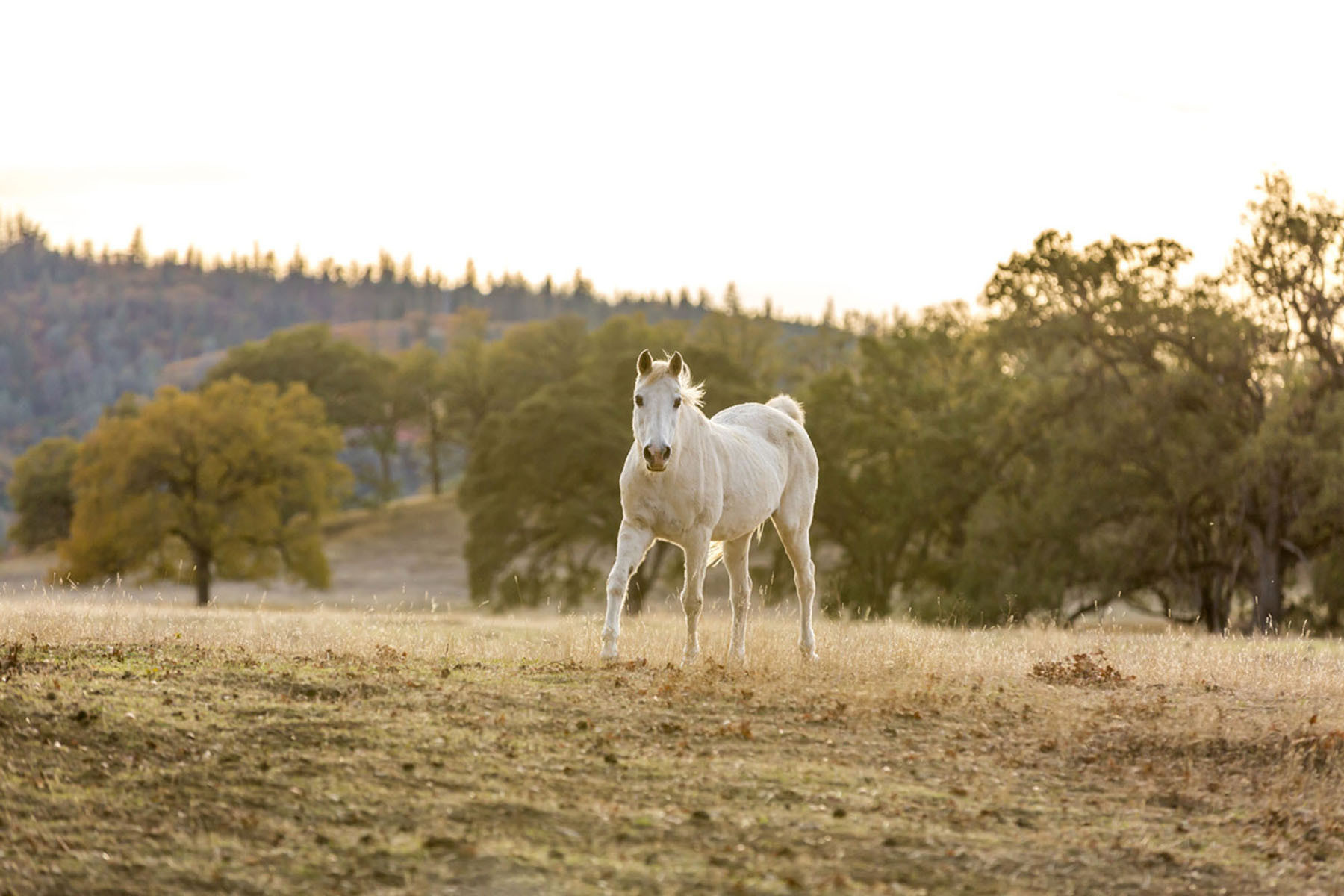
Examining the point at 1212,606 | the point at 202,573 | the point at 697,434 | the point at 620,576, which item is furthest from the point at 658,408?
the point at 202,573

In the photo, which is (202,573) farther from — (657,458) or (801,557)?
(657,458)

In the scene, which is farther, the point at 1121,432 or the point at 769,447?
the point at 1121,432

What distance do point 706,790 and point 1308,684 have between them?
697cm

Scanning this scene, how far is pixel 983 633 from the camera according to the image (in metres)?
17.2

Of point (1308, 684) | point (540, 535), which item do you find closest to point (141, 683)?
point (1308, 684)

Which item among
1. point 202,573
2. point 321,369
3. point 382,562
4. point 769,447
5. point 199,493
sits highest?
point 321,369

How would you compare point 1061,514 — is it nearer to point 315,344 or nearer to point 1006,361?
point 1006,361

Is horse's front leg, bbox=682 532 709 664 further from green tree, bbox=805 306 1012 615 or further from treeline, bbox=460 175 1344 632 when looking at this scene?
green tree, bbox=805 306 1012 615

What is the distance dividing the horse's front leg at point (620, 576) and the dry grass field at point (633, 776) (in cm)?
21

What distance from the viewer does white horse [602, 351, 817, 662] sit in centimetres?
1167

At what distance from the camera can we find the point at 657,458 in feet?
37.0

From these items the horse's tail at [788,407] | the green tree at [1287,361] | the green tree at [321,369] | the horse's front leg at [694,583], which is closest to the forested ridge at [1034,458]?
the green tree at [1287,361]

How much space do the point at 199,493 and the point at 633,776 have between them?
46.7 metres

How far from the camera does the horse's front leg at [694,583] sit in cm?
1223
